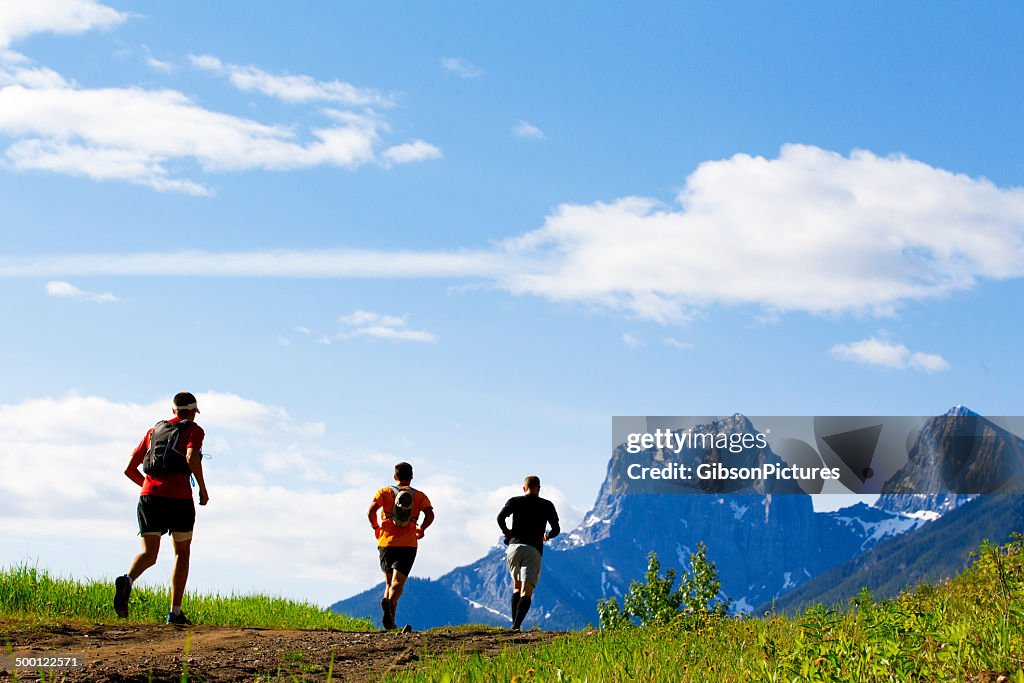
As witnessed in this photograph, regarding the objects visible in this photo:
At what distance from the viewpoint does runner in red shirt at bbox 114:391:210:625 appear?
43.6ft

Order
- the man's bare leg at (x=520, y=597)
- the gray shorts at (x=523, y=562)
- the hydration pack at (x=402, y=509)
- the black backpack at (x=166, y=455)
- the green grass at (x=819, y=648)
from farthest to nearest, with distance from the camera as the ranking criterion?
the man's bare leg at (x=520, y=597), the gray shorts at (x=523, y=562), the hydration pack at (x=402, y=509), the black backpack at (x=166, y=455), the green grass at (x=819, y=648)

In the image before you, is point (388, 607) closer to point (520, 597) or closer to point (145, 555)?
point (520, 597)

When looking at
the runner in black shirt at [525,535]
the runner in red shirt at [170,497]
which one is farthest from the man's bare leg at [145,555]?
the runner in black shirt at [525,535]

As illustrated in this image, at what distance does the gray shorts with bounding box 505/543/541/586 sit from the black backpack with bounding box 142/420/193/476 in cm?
528

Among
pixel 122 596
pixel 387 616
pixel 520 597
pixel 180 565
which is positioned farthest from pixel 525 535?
pixel 122 596

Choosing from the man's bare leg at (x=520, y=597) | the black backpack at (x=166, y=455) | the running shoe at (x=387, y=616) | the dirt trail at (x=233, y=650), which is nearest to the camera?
the dirt trail at (x=233, y=650)

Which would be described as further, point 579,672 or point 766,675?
point 579,672

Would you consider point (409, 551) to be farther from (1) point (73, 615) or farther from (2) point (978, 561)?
(2) point (978, 561)

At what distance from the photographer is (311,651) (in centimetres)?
1136

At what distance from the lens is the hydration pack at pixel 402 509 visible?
15117mm

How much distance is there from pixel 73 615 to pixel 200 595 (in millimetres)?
3199

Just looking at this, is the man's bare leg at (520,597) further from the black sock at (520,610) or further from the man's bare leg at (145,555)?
the man's bare leg at (145,555)

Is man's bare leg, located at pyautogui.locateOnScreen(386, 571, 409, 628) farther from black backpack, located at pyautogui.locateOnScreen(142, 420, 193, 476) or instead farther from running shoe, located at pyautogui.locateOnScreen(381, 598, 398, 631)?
black backpack, located at pyautogui.locateOnScreen(142, 420, 193, 476)

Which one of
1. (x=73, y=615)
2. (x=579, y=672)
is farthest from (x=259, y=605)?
(x=579, y=672)
